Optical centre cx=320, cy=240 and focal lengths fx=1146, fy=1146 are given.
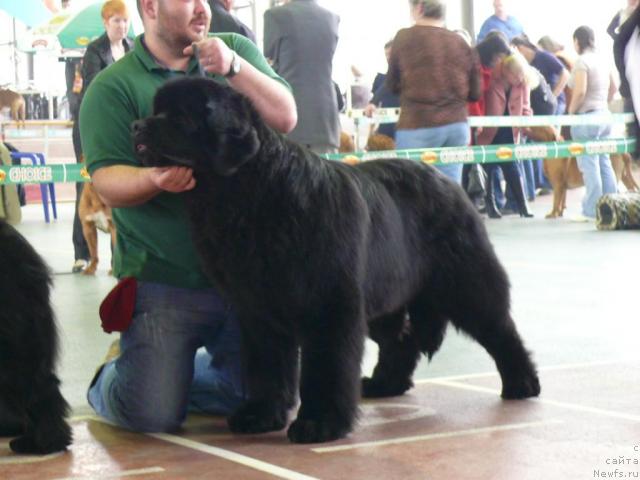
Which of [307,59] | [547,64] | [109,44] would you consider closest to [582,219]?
[547,64]

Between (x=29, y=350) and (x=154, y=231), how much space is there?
2.28 ft

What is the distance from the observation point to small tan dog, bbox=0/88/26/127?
53.7 feet

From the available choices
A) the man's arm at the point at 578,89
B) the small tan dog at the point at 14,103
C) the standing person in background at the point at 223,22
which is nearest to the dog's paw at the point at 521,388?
the standing person in background at the point at 223,22

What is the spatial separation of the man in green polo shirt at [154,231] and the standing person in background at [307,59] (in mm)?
3561

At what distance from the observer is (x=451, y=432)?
11.4ft

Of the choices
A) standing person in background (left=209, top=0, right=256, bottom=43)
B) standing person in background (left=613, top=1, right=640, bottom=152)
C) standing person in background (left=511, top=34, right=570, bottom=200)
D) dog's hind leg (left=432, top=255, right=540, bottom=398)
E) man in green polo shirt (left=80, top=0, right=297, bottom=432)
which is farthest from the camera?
standing person in background (left=511, top=34, right=570, bottom=200)

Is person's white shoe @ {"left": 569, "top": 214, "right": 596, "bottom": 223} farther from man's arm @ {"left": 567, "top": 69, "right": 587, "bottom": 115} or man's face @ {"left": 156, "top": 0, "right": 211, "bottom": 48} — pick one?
man's face @ {"left": 156, "top": 0, "right": 211, "bottom": 48}

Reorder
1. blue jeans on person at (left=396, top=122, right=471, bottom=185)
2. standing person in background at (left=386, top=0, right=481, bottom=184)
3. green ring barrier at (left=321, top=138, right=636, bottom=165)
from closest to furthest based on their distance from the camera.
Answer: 1. standing person in background at (left=386, top=0, right=481, bottom=184)
2. blue jeans on person at (left=396, top=122, right=471, bottom=185)
3. green ring barrier at (left=321, top=138, right=636, bottom=165)

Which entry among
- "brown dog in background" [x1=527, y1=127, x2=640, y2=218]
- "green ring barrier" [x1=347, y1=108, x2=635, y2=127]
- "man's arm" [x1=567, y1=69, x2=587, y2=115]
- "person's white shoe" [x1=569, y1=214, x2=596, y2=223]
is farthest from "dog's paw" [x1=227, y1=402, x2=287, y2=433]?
"man's arm" [x1=567, y1=69, x2=587, y2=115]

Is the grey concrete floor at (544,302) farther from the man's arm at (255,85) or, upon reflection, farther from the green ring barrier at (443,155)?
the man's arm at (255,85)

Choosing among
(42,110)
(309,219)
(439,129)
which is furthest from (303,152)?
(42,110)

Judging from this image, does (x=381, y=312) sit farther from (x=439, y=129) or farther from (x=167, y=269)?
(x=439, y=129)

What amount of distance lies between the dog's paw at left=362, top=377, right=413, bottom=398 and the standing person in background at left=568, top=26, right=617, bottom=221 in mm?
7524

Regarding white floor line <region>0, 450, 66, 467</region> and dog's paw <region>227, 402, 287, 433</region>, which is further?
dog's paw <region>227, 402, 287, 433</region>
